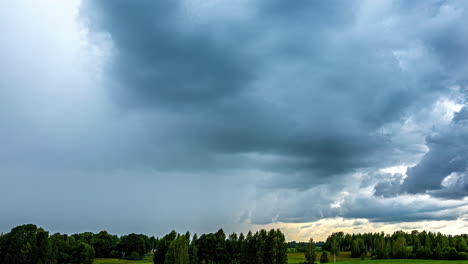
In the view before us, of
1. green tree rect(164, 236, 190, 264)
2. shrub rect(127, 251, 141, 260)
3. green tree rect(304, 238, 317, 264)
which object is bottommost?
shrub rect(127, 251, 141, 260)

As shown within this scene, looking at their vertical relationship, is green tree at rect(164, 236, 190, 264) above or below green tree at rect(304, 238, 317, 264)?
above

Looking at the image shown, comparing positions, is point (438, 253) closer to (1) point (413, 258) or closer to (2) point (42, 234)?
(1) point (413, 258)

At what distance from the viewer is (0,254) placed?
137375mm

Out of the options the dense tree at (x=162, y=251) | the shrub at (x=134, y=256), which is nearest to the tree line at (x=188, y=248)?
the dense tree at (x=162, y=251)

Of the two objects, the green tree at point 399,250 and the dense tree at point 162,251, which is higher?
the dense tree at point 162,251

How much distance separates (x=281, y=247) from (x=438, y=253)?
96.8 m

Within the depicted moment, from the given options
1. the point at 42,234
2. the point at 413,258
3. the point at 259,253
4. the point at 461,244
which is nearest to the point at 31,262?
the point at 42,234

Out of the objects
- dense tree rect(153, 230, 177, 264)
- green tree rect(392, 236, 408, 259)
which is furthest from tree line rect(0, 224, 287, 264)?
green tree rect(392, 236, 408, 259)

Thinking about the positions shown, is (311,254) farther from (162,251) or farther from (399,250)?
(162,251)

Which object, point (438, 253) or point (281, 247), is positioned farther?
point (438, 253)

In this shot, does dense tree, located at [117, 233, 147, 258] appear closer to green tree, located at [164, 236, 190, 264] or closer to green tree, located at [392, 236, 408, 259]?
green tree, located at [164, 236, 190, 264]

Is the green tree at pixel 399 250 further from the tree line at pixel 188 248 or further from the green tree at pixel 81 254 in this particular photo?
the green tree at pixel 81 254

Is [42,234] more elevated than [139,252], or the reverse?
[42,234]

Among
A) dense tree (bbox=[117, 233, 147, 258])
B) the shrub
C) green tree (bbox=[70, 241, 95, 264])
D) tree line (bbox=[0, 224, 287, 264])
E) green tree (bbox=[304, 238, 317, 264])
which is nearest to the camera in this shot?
tree line (bbox=[0, 224, 287, 264])
